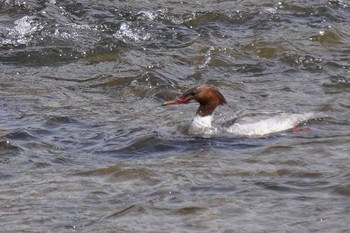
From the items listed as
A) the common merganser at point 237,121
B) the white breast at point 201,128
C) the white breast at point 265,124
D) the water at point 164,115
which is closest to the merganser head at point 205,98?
the common merganser at point 237,121

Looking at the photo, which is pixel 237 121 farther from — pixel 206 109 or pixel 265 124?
pixel 206 109

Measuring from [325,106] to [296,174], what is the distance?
2.52 m

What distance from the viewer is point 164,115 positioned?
1017 cm

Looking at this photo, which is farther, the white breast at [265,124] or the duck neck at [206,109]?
the duck neck at [206,109]

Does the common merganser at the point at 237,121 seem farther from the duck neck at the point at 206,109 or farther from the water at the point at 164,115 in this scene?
the water at the point at 164,115

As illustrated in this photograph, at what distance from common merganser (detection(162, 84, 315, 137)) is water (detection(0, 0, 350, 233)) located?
116mm

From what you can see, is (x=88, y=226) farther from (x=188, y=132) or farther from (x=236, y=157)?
(x=188, y=132)

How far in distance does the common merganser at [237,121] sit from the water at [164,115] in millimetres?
116

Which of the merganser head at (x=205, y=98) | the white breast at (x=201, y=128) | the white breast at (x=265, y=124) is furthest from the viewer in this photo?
the merganser head at (x=205, y=98)

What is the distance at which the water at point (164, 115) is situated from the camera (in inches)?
277

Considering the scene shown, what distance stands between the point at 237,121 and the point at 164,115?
874 mm

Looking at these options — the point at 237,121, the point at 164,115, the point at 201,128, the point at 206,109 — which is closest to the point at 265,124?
the point at 237,121

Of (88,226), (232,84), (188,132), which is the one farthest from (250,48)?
(88,226)

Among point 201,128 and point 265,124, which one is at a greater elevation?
point 265,124
